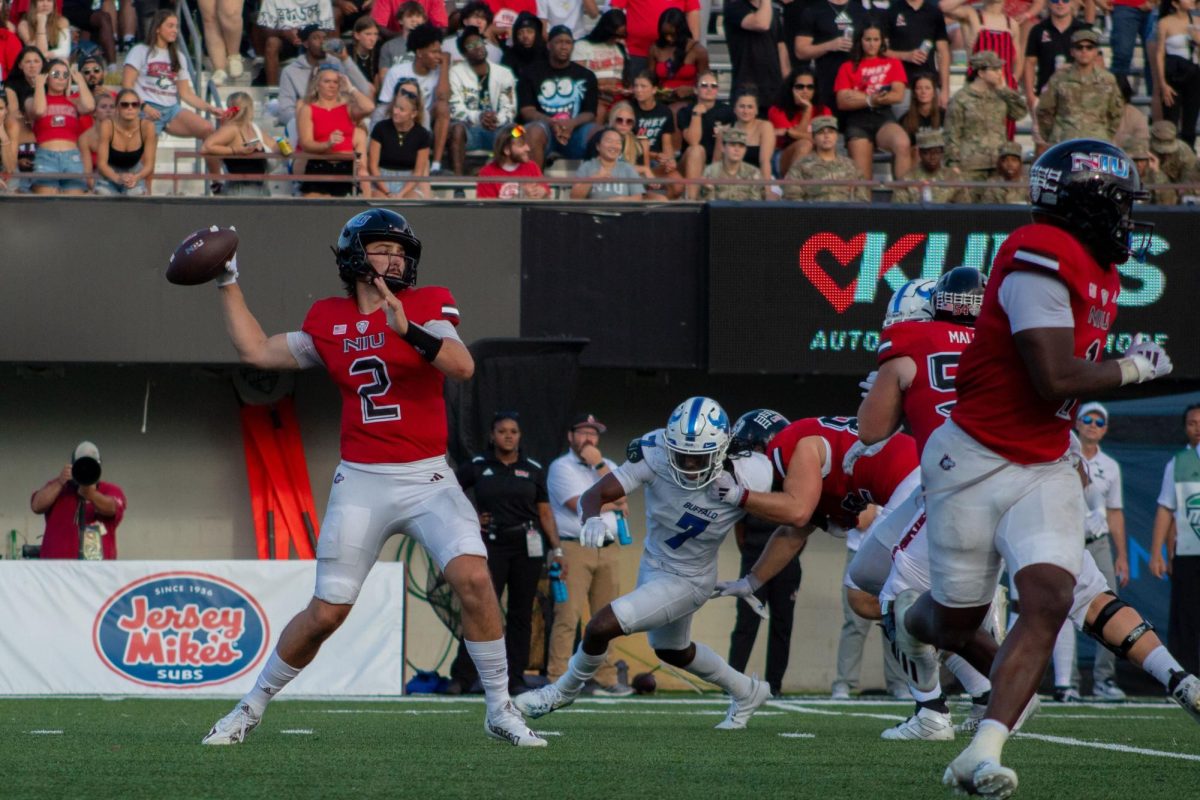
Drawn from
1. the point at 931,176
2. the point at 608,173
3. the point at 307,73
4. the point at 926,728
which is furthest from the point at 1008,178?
the point at 926,728

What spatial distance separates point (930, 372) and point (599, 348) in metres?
6.66

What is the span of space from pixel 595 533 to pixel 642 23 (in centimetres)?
927

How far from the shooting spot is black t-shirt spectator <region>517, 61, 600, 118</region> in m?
14.7

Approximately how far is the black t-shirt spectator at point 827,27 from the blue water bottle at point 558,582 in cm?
509

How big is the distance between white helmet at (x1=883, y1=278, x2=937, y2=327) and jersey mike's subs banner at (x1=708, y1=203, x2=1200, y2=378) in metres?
5.86

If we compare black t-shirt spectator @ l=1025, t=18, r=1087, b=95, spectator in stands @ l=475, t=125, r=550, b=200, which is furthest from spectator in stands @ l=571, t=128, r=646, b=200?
black t-shirt spectator @ l=1025, t=18, r=1087, b=95

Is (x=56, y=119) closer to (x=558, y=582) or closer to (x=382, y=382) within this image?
(x=558, y=582)

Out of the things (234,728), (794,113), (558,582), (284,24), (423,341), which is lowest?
(558,582)

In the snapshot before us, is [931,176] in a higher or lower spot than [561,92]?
lower

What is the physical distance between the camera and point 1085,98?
14.0m

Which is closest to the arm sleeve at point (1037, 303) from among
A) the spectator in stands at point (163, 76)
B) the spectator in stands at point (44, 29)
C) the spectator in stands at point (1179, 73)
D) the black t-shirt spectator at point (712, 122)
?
the black t-shirt spectator at point (712, 122)

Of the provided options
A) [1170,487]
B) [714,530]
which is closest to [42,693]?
[714,530]

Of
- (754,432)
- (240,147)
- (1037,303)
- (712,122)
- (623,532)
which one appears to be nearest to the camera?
(1037,303)

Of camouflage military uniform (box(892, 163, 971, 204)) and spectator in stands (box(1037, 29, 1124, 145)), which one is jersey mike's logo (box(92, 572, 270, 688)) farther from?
spectator in stands (box(1037, 29, 1124, 145))
